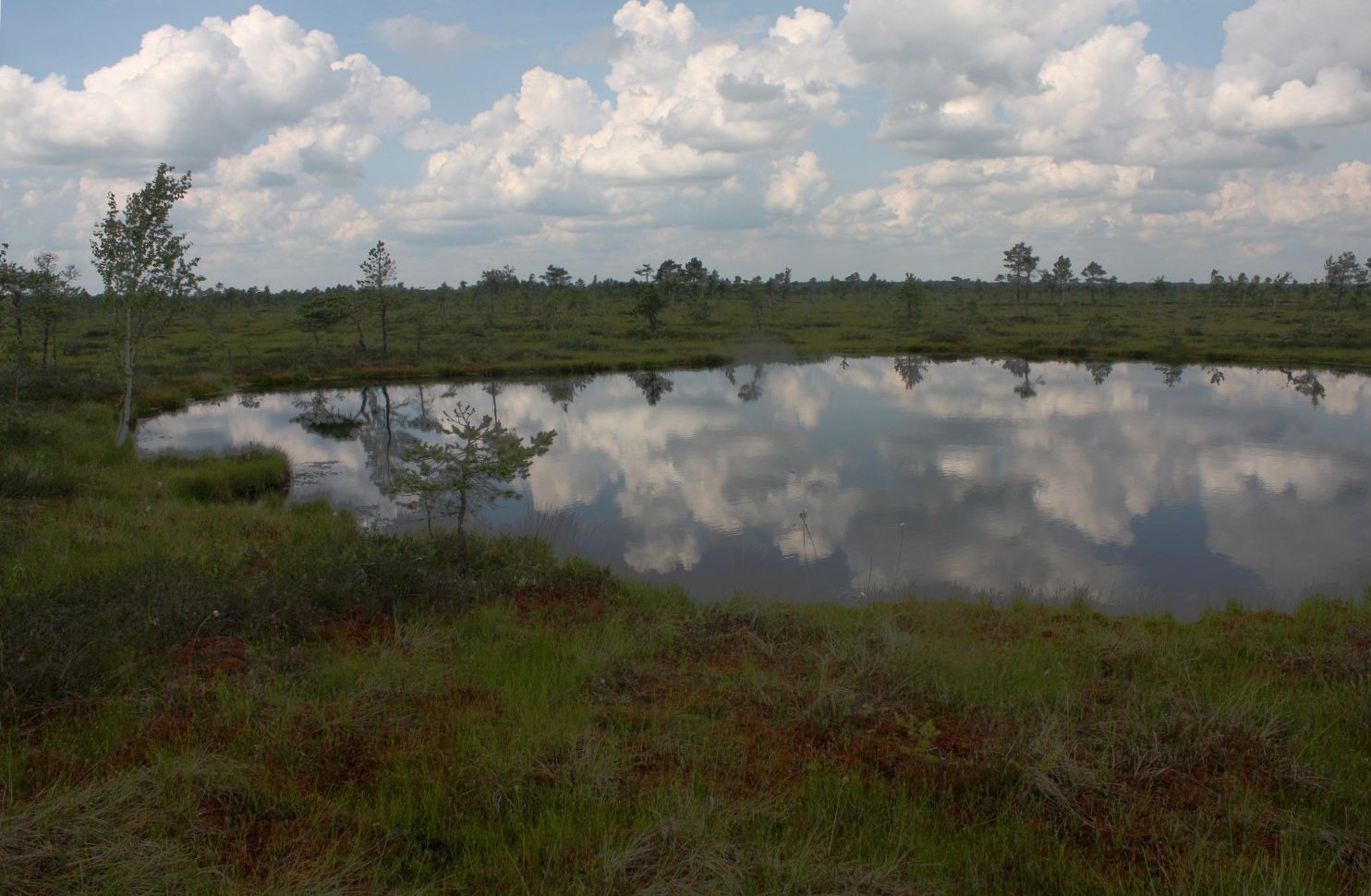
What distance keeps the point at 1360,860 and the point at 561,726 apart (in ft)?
13.8

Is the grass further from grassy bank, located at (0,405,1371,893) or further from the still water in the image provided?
the still water

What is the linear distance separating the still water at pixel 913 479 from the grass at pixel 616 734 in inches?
95.0

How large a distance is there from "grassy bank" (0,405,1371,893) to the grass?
22mm

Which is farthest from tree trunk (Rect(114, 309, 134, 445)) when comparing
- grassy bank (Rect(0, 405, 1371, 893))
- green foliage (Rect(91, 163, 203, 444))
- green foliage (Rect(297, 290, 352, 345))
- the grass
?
green foliage (Rect(297, 290, 352, 345))

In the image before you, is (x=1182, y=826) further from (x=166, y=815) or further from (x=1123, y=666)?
(x=166, y=815)

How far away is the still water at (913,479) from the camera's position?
11102 millimetres

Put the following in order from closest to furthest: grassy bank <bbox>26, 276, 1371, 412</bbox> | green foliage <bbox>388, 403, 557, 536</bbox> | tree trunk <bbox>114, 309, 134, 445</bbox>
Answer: green foliage <bbox>388, 403, 557, 536</bbox> < tree trunk <bbox>114, 309, 134, 445</bbox> < grassy bank <bbox>26, 276, 1371, 412</bbox>

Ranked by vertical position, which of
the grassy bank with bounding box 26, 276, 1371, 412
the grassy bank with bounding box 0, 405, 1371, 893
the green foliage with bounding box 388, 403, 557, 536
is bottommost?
the grassy bank with bounding box 0, 405, 1371, 893

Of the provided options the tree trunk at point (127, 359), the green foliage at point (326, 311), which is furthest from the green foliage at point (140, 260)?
the green foliage at point (326, 311)

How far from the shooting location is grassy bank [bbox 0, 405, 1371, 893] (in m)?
3.80

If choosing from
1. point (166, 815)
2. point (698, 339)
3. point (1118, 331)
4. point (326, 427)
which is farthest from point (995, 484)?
point (1118, 331)

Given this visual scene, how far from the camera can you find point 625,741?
504cm

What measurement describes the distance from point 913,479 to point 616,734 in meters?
12.2

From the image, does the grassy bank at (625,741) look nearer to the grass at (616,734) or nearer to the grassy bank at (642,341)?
the grass at (616,734)
